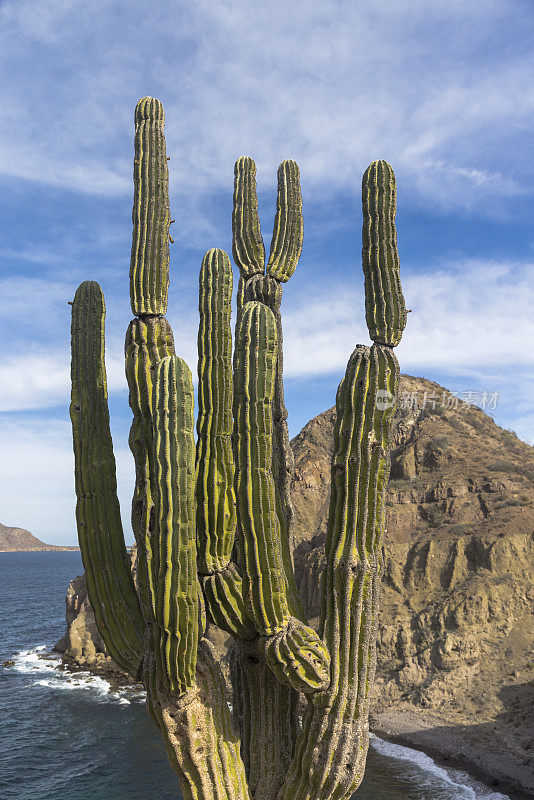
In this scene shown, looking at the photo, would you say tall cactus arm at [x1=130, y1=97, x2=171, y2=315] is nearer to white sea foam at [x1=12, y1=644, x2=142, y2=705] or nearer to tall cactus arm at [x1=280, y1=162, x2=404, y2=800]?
tall cactus arm at [x1=280, y1=162, x2=404, y2=800]

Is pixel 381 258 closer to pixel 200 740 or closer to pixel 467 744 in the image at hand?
pixel 200 740

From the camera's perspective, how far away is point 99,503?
6355 millimetres

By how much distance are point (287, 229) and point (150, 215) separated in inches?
91.8

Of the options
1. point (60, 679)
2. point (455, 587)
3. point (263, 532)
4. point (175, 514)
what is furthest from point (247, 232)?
point (60, 679)

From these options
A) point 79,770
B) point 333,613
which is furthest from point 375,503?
point 79,770

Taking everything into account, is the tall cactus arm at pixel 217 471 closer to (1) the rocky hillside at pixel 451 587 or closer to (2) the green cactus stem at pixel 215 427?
(2) the green cactus stem at pixel 215 427

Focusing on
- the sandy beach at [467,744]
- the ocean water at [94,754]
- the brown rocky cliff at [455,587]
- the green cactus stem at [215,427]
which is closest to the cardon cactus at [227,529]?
the green cactus stem at [215,427]

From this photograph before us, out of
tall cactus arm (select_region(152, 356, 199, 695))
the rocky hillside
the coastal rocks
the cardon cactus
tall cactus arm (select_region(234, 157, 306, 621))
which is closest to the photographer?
tall cactus arm (select_region(152, 356, 199, 695))

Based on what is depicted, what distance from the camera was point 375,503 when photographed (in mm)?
6129

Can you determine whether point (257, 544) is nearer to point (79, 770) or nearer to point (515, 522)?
point (79, 770)

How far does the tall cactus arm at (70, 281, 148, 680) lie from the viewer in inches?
244

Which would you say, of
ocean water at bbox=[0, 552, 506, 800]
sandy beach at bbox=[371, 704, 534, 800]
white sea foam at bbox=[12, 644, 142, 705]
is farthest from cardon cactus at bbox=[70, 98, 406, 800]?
white sea foam at bbox=[12, 644, 142, 705]

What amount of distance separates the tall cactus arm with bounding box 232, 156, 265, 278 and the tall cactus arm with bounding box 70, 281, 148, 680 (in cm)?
236

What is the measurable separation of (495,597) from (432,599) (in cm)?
309
